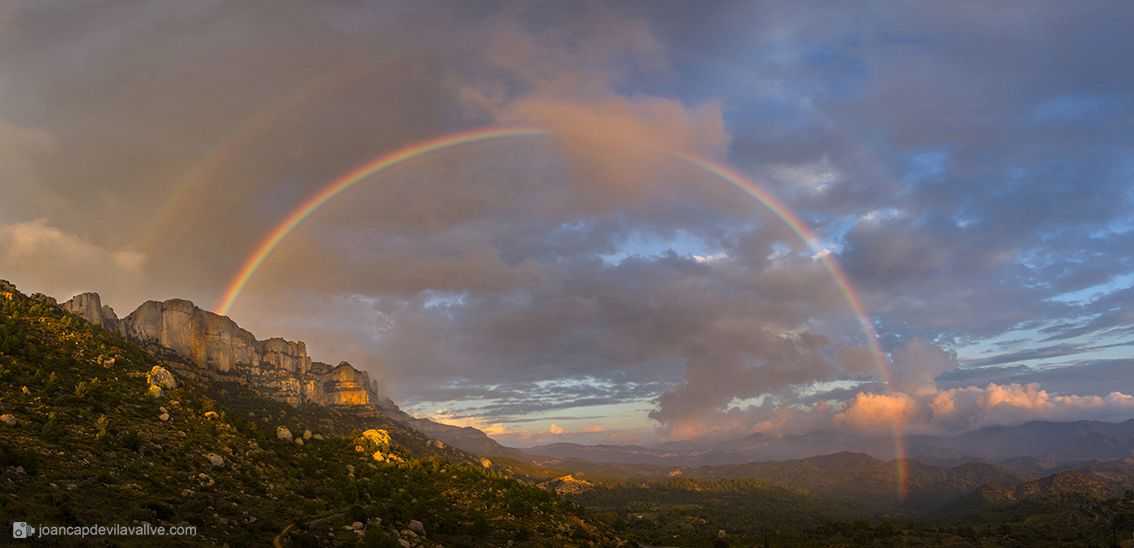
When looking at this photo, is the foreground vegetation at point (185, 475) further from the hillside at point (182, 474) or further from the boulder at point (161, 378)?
the boulder at point (161, 378)

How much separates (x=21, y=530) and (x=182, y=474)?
2598cm

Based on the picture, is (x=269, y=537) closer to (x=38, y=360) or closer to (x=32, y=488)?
(x=32, y=488)

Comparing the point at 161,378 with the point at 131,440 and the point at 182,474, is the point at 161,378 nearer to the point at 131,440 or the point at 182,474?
the point at 131,440

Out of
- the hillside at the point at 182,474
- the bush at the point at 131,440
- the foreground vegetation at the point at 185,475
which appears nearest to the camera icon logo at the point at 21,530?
the foreground vegetation at the point at 185,475

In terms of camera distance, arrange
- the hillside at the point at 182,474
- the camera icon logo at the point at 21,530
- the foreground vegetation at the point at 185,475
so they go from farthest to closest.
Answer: the hillside at the point at 182,474 < the foreground vegetation at the point at 185,475 < the camera icon logo at the point at 21,530

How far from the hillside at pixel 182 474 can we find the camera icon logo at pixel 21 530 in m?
1.36

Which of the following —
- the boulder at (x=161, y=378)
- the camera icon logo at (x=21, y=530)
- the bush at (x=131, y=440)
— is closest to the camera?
the camera icon logo at (x=21, y=530)

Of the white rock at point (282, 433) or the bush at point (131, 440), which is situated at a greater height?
the bush at point (131, 440)

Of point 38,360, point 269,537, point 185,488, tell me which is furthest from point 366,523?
point 38,360

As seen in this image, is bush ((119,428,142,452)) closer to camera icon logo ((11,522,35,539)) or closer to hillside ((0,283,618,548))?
hillside ((0,283,618,548))

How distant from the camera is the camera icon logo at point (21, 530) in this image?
2998 centimetres

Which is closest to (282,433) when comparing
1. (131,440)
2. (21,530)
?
(131,440)

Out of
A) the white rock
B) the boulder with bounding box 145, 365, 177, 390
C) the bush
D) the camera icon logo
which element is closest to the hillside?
the bush

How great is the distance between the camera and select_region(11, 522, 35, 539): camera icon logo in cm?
2998
